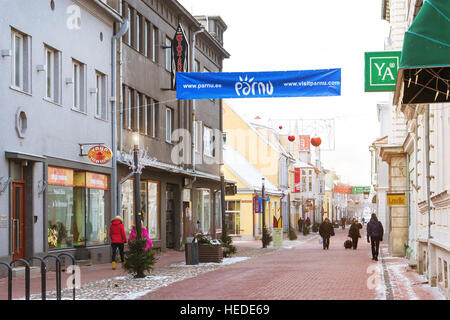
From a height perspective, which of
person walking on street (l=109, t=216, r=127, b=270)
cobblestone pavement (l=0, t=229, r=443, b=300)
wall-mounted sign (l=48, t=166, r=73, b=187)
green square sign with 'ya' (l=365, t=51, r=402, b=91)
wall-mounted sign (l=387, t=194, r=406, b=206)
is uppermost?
green square sign with 'ya' (l=365, t=51, r=402, b=91)

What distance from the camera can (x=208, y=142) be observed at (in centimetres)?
4200

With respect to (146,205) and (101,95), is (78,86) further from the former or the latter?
(146,205)

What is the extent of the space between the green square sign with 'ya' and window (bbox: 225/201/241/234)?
1417 inches

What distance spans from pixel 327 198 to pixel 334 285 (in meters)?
109

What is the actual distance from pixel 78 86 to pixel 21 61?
412cm

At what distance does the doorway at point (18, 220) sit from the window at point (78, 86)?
4.60 m

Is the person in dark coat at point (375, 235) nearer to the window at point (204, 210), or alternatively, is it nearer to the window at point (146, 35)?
the window at point (146, 35)

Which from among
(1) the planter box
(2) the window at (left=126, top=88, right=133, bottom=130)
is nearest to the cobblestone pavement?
→ (1) the planter box

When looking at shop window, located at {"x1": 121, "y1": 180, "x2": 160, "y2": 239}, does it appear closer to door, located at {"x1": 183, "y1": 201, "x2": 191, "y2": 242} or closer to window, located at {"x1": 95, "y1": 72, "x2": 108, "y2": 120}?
window, located at {"x1": 95, "y1": 72, "x2": 108, "y2": 120}

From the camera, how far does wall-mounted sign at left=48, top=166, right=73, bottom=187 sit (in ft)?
73.3
